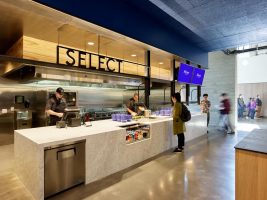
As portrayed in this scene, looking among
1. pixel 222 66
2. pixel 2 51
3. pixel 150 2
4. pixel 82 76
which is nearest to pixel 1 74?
pixel 2 51

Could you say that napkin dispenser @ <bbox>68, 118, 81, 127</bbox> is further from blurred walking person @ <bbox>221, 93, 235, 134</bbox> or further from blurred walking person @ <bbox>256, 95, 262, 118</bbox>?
blurred walking person @ <bbox>256, 95, 262, 118</bbox>

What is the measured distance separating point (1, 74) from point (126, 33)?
4.66 m

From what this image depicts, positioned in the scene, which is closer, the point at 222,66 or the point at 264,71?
the point at 222,66

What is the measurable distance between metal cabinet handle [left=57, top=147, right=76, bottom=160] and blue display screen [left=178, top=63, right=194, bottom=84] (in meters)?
4.13

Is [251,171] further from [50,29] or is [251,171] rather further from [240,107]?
[240,107]

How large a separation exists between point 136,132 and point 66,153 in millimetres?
1727

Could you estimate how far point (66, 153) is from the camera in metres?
2.79

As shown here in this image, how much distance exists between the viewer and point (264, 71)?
1336 cm

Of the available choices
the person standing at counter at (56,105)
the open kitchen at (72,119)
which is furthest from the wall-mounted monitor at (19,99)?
the person standing at counter at (56,105)

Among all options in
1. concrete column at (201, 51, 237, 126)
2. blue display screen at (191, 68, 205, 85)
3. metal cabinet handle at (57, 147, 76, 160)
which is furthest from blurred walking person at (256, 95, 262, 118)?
metal cabinet handle at (57, 147, 76, 160)

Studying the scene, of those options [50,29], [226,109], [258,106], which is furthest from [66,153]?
[258,106]

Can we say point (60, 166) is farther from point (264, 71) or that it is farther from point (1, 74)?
point (264, 71)

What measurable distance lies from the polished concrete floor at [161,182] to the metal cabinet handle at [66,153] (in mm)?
567

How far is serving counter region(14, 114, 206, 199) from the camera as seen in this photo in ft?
8.37
